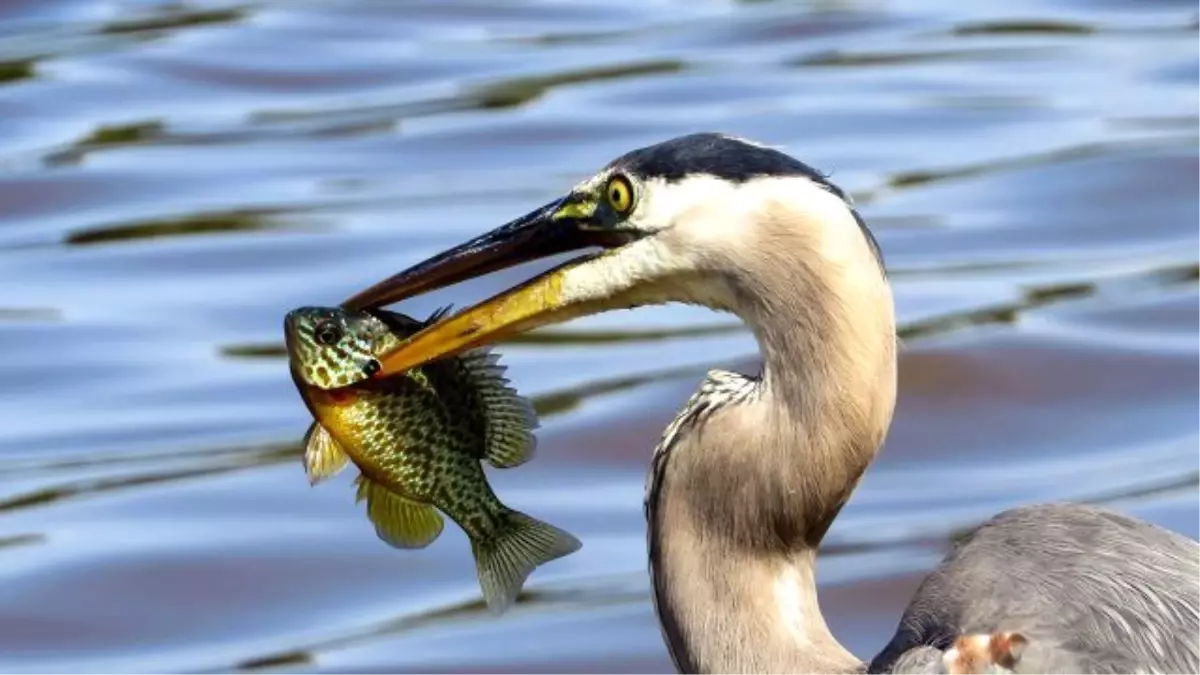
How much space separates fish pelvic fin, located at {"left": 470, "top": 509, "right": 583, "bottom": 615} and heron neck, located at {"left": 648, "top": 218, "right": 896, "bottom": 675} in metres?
0.17

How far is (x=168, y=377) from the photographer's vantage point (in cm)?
873

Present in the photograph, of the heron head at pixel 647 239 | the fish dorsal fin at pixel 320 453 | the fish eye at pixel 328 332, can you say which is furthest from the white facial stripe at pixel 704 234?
the fish dorsal fin at pixel 320 453

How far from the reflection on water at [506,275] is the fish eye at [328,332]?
2.09 metres

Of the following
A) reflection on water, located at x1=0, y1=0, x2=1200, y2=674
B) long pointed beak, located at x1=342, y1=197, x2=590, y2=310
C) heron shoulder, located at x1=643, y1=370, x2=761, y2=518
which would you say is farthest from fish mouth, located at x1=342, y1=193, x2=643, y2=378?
reflection on water, located at x1=0, y1=0, x2=1200, y2=674

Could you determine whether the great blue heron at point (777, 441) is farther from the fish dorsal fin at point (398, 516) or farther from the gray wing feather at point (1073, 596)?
the fish dorsal fin at point (398, 516)

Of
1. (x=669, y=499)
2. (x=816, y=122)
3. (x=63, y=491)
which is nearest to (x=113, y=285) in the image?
(x=63, y=491)

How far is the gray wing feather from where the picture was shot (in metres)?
4.54

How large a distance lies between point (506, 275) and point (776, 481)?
478 cm

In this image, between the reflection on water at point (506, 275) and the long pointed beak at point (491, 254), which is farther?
the reflection on water at point (506, 275)

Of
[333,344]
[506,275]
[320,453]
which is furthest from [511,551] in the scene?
[506,275]

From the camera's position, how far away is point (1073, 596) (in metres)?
4.62

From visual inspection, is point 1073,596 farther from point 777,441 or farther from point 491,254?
point 491,254

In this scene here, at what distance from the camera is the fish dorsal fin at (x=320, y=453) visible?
16.6 feet

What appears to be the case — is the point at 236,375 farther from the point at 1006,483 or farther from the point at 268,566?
the point at 1006,483
